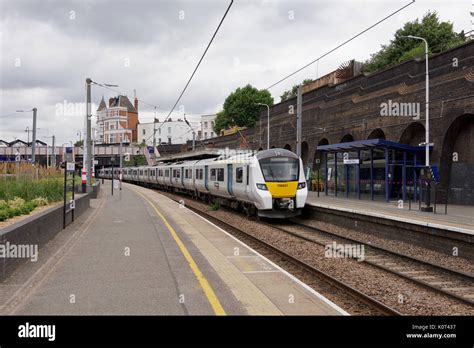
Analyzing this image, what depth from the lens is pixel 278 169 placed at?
18766 mm

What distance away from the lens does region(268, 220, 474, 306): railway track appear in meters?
8.67

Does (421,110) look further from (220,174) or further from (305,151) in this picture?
(305,151)

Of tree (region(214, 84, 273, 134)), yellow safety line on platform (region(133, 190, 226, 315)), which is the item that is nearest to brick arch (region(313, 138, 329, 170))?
yellow safety line on platform (region(133, 190, 226, 315))

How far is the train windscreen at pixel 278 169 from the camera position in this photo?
18.7 m

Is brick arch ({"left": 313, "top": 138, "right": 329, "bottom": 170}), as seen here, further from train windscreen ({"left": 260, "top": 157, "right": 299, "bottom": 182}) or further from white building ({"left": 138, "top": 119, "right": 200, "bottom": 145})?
white building ({"left": 138, "top": 119, "right": 200, "bottom": 145})

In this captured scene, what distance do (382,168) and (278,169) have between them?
943cm

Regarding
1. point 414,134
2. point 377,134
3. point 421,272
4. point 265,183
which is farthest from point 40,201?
point 377,134

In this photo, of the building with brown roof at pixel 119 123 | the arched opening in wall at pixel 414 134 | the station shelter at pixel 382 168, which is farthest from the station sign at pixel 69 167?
the building with brown roof at pixel 119 123

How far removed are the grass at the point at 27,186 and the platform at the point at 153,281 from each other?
3.62 meters

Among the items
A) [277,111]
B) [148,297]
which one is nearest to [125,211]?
[148,297]
